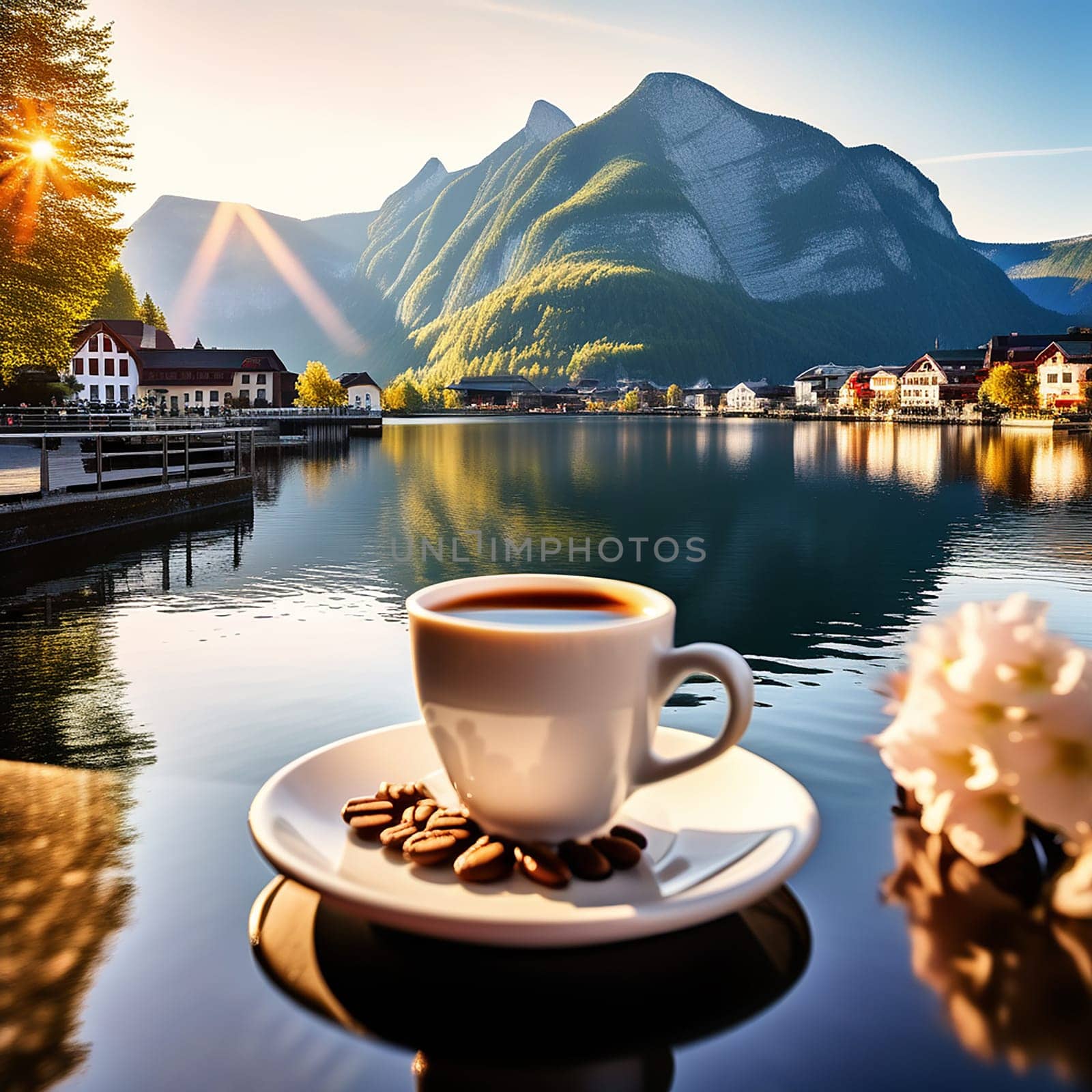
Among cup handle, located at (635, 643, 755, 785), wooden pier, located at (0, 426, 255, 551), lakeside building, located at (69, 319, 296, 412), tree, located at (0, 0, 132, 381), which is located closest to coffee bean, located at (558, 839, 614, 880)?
cup handle, located at (635, 643, 755, 785)

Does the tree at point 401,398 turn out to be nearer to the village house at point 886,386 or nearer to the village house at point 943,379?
the village house at point 886,386

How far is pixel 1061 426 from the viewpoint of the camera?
290ft

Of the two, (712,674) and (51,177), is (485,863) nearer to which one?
(712,674)

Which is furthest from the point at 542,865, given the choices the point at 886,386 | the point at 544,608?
the point at 886,386

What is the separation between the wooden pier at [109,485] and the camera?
13.1 meters

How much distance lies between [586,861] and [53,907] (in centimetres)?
106

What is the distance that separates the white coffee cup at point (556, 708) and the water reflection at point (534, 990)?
0.86ft

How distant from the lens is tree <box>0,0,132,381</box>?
83.4 ft

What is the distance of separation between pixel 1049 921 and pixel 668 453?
60619mm

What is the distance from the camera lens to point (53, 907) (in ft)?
6.37

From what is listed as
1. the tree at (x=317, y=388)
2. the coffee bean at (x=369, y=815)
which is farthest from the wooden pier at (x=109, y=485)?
the tree at (x=317, y=388)

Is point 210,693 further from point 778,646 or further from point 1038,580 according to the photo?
point 1038,580

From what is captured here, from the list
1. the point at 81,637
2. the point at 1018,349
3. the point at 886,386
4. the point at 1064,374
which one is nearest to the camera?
the point at 81,637

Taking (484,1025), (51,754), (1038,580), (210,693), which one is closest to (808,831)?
(484,1025)
